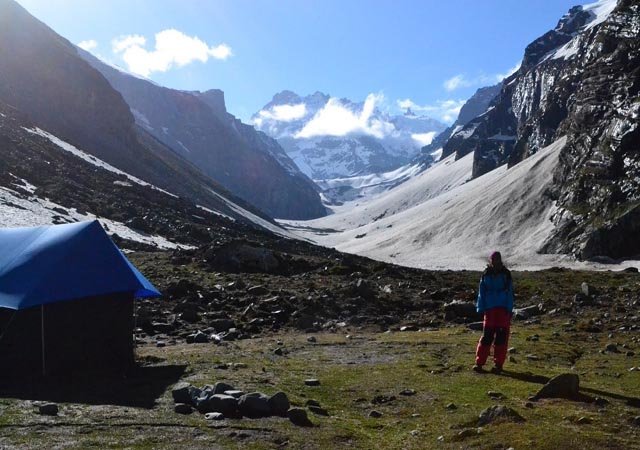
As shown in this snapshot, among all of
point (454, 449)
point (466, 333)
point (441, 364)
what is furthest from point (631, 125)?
point (454, 449)

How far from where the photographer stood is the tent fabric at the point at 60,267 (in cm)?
1617

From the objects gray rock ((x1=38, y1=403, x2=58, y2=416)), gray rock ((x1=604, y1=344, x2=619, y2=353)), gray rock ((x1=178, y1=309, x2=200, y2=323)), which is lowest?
gray rock ((x1=604, y1=344, x2=619, y2=353))

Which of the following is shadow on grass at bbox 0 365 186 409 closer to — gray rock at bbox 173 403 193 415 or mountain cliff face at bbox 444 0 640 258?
gray rock at bbox 173 403 193 415

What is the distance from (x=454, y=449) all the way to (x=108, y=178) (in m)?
112

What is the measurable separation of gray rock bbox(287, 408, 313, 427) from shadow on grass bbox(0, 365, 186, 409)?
10.2ft

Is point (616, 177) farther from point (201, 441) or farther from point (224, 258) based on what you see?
point (201, 441)

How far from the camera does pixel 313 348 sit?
66.8 ft

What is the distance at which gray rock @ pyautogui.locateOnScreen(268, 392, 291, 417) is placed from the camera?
1173 centimetres

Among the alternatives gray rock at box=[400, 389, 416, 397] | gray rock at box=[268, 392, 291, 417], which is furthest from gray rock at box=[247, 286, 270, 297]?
gray rock at box=[268, 392, 291, 417]

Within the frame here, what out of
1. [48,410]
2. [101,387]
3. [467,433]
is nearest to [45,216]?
[101,387]

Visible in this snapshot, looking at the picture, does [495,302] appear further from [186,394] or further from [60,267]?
[60,267]

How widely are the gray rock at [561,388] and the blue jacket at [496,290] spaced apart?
12.7 feet

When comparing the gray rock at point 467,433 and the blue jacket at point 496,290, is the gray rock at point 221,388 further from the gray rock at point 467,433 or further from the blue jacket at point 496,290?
the blue jacket at point 496,290

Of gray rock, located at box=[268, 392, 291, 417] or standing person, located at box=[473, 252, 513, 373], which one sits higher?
standing person, located at box=[473, 252, 513, 373]
